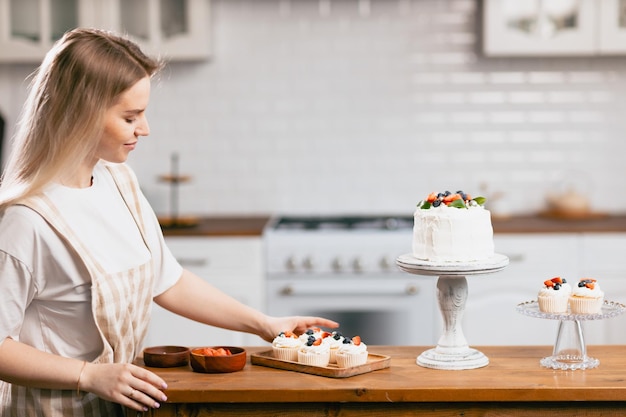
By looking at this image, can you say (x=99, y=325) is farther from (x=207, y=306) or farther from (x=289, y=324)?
(x=289, y=324)

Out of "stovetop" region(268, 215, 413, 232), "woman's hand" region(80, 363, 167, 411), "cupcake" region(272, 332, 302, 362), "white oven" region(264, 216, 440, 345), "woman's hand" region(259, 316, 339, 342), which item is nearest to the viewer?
"woman's hand" region(80, 363, 167, 411)

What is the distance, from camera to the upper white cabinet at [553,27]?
14.7ft

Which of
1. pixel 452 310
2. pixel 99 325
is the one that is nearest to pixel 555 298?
pixel 452 310

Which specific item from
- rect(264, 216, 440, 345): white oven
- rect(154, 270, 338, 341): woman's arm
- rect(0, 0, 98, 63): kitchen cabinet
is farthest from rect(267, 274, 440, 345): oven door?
rect(154, 270, 338, 341): woman's arm

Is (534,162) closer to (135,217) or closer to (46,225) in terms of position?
(135,217)

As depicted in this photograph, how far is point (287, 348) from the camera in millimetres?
2178

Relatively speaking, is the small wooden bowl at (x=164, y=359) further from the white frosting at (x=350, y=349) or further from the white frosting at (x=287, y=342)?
the white frosting at (x=350, y=349)

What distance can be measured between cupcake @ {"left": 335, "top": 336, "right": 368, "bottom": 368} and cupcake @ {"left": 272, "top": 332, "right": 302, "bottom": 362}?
4.6 inches

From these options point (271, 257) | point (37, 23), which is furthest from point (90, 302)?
point (37, 23)

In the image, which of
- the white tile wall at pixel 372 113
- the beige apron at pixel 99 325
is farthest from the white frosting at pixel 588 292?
the white tile wall at pixel 372 113

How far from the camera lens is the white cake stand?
214cm

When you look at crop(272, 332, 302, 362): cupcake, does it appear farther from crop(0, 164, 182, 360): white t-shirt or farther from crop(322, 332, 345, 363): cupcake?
crop(0, 164, 182, 360): white t-shirt

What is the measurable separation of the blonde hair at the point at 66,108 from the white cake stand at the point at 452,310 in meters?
0.81

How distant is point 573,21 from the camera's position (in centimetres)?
450
